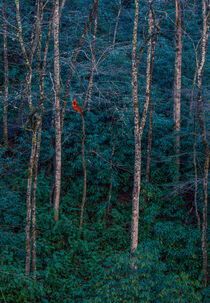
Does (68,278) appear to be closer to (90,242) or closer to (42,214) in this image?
(90,242)

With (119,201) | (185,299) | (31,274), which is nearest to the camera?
(185,299)

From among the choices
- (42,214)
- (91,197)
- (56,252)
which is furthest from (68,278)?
(91,197)

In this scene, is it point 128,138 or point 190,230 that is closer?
point 190,230

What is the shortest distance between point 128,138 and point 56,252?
19.3 ft

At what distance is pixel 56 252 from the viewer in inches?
422

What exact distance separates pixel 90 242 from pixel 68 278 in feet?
5.77

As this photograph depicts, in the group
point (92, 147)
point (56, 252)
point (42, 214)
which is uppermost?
point (92, 147)

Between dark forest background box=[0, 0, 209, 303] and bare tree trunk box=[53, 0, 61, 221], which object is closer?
dark forest background box=[0, 0, 209, 303]

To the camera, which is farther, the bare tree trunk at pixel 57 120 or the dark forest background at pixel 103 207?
the bare tree trunk at pixel 57 120

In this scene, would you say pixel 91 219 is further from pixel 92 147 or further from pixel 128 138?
pixel 128 138

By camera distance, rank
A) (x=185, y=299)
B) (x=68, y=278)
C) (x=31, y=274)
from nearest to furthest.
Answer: (x=185, y=299) < (x=31, y=274) < (x=68, y=278)

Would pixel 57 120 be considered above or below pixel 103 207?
above

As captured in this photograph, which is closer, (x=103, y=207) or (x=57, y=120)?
(x=57, y=120)

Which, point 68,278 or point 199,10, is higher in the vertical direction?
point 199,10
